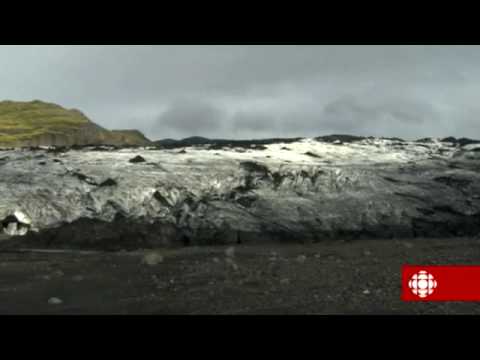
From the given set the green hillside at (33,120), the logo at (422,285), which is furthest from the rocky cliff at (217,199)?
the green hillside at (33,120)

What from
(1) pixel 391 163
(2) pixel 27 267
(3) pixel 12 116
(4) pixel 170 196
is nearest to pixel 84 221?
(4) pixel 170 196

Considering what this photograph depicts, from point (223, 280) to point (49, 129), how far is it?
77300 millimetres

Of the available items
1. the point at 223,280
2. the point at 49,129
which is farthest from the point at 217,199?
the point at 49,129

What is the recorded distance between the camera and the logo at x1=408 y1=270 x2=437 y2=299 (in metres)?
9.71

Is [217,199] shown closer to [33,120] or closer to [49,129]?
[49,129]

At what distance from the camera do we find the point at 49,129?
82.2m

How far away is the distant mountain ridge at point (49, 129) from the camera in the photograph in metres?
75.0

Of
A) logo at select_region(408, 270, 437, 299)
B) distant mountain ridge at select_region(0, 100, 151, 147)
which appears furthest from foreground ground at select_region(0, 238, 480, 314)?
distant mountain ridge at select_region(0, 100, 151, 147)

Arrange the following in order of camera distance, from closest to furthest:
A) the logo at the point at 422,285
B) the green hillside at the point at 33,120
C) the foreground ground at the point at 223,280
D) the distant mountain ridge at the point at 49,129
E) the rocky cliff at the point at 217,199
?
1. the foreground ground at the point at 223,280
2. the logo at the point at 422,285
3. the rocky cliff at the point at 217,199
4. the distant mountain ridge at the point at 49,129
5. the green hillside at the point at 33,120

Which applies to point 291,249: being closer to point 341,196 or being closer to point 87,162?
point 341,196

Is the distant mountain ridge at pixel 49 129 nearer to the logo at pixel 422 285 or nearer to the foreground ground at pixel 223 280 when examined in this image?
the foreground ground at pixel 223 280

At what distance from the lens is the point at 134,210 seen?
65.7ft

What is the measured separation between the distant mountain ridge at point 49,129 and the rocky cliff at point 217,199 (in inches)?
2031

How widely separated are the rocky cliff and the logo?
979 cm
